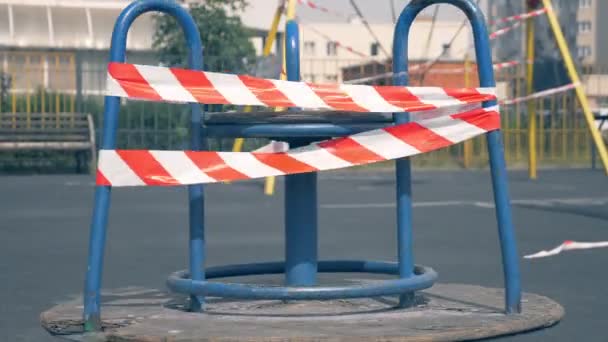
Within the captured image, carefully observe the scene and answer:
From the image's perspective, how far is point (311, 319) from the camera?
569 cm

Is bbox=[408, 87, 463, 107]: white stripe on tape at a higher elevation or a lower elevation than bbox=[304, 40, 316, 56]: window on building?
lower

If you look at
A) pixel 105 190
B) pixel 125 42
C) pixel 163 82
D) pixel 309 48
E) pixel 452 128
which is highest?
pixel 309 48

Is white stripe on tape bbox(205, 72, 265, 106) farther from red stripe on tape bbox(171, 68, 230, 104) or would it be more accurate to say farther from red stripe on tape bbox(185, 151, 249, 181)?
red stripe on tape bbox(185, 151, 249, 181)

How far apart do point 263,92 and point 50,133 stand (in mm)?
16671

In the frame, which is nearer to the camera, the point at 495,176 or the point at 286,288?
the point at 286,288

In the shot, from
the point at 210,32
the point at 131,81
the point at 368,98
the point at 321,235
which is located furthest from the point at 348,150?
the point at 210,32

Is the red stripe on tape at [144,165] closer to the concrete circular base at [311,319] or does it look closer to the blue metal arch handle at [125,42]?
the blue metal arch handle at [125,42]

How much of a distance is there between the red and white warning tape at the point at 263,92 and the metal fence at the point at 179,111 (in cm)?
1542

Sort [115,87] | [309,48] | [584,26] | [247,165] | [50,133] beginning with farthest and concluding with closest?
[584,26]
[309,48]
[50,133]
[247,165]
[115,87]

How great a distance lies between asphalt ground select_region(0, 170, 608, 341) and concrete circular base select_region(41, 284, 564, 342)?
139 millimetres

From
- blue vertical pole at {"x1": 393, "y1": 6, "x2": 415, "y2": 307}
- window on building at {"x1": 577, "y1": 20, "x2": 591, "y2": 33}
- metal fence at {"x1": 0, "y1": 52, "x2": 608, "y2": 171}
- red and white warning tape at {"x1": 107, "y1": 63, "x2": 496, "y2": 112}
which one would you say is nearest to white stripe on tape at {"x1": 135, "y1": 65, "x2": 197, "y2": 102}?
red and white warning tape at {"x1": 107, "y1": 63, "x2": 496, "y2": 112}

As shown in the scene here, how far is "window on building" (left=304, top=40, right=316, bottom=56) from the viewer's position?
9520 centimetres

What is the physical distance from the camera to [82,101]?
22797mm

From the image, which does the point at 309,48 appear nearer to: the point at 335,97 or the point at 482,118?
the point at 482,118
